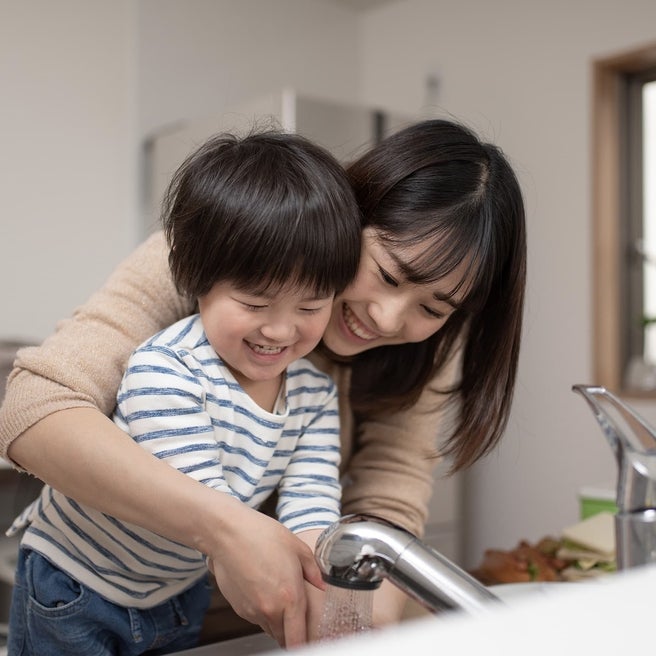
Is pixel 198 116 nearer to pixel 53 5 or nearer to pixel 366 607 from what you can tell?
pixel 53 5

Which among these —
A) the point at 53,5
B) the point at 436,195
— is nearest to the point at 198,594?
the point at 436,195

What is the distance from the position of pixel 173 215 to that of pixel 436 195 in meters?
0.28

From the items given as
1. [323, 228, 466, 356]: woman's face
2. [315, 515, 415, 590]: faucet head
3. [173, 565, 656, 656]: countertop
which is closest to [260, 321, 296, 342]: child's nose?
[323, 228, 466, 356]: woman's face

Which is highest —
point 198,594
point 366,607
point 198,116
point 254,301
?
point 198,116

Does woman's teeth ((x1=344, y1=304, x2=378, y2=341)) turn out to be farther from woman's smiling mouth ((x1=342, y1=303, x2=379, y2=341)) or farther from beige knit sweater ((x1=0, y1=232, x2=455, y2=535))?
beige knit sweater ((x1=0, y1=232, x2=455, y2=535))

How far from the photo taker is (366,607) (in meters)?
0.61

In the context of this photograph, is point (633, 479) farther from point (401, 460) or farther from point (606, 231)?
point (606, 231)

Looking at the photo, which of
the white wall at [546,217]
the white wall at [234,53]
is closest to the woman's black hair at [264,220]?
the white wall at [546,217]

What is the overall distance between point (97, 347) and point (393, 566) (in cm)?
48

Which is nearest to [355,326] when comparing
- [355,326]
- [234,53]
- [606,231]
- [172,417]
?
[355,326]

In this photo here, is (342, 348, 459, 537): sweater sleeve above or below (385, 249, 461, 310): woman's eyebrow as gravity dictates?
below

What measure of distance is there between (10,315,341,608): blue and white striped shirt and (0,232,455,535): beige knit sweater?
6 centimetres

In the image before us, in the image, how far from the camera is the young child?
0.81 metres

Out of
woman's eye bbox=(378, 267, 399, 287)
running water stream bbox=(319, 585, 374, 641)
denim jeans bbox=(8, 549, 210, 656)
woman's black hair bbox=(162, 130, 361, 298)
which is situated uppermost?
woman's black hair bbox=(162, 130, 361, 298)
